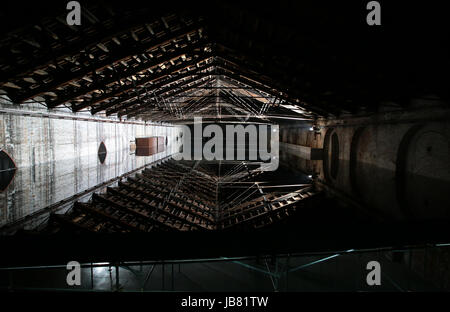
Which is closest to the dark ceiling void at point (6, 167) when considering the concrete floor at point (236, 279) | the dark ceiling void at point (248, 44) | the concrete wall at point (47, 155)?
the concrete wall at point (47, 155)

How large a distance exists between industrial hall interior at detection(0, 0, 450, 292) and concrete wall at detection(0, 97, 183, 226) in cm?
8

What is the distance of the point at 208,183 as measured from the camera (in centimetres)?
998

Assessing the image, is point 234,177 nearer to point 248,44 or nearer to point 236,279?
point 248,44

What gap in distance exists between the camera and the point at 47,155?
12328 millimetres

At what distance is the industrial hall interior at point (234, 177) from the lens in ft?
10.1

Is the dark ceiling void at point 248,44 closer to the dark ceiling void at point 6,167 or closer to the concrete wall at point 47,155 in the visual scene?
the concrete wall at point 47,155

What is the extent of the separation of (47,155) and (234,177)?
1002 centimetres

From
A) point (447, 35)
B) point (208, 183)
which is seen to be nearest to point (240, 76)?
point (208, 183)

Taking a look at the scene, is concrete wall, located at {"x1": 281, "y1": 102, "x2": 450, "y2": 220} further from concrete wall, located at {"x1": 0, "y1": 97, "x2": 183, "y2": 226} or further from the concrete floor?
concrete wall, located at {"x1": 0, "y1": 97, "x2": 183, "y2": 226}

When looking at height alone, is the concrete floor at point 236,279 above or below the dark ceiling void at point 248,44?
below

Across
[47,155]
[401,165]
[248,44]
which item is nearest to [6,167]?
[47,155]

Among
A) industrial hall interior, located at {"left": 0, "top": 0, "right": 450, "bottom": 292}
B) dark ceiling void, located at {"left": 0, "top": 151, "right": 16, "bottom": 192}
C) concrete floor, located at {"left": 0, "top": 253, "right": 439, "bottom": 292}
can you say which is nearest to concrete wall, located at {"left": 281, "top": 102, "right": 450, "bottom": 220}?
industrial hall interior, located at {"left": 0, "top": 0, "right": 450, "bottom": 292}

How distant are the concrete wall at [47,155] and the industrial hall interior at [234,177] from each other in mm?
80

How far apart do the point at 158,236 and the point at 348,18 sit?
287 inches
